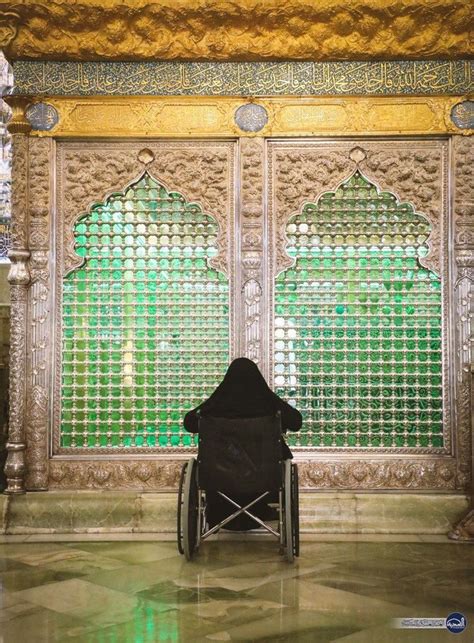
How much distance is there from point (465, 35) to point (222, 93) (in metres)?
1.81

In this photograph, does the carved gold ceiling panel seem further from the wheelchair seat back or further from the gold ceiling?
the wheelchair seat back

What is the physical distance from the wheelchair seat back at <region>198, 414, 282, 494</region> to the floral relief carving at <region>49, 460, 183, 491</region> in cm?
115

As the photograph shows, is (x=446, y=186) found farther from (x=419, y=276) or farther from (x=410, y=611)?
(x=410, y=611)

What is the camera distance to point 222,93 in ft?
20.1

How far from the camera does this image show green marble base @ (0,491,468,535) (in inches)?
228

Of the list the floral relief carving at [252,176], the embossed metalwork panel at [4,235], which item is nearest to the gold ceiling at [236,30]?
the floral relief carving at [252,176]

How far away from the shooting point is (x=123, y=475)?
5.98 m

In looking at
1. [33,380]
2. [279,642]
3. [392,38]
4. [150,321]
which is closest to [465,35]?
[392,38]

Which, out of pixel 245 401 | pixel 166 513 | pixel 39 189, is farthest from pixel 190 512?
pixel 39 189

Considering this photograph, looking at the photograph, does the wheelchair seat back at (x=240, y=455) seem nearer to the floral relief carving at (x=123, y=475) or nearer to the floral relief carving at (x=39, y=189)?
the floral relief carving at (x=123, y=475)

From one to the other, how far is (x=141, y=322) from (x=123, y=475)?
1120mm

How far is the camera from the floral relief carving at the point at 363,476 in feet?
19.5

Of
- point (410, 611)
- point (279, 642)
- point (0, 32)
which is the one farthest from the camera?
point (0, 32)

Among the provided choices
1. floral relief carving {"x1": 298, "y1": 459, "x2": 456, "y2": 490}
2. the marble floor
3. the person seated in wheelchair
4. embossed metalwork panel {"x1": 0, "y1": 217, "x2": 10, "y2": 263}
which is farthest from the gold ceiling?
the marble floor
